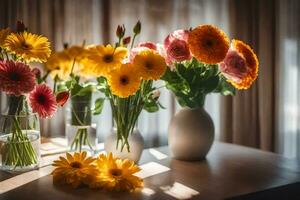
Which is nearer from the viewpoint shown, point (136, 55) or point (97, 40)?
point (136, 55)

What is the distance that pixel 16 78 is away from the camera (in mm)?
1135

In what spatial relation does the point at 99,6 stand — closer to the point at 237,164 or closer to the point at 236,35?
the point at 236,35

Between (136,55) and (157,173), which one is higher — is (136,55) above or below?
above

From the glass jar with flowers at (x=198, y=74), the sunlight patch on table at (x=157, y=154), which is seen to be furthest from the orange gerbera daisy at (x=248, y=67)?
the sunlight patch on table at (x=157, y=154)

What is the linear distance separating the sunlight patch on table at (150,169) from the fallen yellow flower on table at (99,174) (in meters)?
0.09

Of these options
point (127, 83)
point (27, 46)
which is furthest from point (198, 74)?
point (27, 46)

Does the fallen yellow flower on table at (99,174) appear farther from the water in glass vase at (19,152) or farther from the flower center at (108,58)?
the flower center at (108,58)

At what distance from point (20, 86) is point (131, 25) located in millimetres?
1003

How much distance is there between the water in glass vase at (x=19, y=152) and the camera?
123 cm

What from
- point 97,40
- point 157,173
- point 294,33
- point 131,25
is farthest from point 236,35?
point 157,173

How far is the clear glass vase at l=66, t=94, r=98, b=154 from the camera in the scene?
1403 millimetres

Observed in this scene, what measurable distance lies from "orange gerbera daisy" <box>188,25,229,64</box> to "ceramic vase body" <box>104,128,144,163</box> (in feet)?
0.95

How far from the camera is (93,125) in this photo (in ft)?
4.69

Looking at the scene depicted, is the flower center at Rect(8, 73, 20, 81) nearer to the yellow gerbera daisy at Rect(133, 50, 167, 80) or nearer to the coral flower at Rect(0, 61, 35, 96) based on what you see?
the coral flower at Rect(0, 61, 35, 96)
